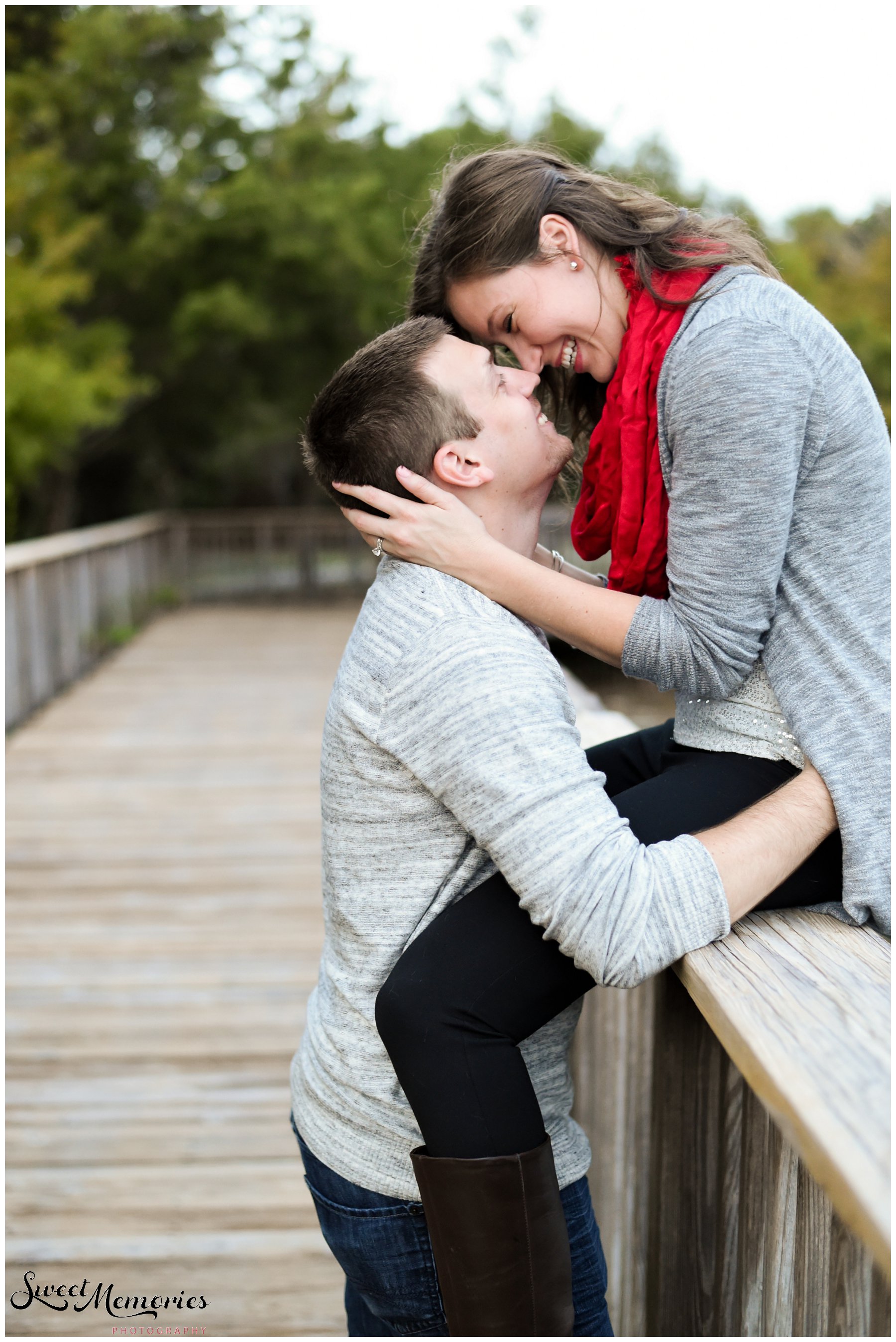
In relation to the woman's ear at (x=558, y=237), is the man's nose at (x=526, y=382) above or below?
below

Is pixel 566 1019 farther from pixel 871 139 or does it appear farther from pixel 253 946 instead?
pixel 871 139

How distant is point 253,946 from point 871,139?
16104mm

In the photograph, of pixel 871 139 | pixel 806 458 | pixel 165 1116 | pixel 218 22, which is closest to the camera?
pixel 806 458

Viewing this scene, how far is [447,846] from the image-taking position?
1.22m

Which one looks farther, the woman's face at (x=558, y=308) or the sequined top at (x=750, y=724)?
the woman's face at (x=558, y=308)

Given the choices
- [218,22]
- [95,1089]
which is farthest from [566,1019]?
[218,22]

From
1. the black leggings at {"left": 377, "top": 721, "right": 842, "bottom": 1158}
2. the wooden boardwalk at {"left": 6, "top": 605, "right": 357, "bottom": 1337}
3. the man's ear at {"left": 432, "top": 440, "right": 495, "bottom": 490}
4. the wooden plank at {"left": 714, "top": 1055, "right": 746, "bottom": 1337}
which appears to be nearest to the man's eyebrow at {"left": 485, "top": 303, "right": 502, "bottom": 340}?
the man's ear at {"left": 432, "top": 440, "right": 495, "bottom": 490}

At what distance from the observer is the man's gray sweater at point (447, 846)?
1066 mm

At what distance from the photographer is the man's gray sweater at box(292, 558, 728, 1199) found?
107 cm

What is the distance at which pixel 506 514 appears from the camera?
1.41m

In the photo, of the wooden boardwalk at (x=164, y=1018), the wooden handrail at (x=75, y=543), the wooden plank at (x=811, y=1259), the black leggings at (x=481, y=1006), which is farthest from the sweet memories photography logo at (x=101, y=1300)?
the wooden handrail at (x=75, y=543)

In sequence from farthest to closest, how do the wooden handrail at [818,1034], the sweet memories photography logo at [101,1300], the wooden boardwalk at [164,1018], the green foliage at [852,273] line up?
the green foliage at [852,273]
the wooden boardwalk at [164,1018]
the sweet memories photography logo at [101,1300]
the wooden handrail at [818,1034]

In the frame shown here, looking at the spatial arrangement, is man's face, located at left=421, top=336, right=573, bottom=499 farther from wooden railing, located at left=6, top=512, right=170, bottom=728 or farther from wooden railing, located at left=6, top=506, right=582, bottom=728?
wooden railing, located at left=6, top=512, right=170, bottom=728

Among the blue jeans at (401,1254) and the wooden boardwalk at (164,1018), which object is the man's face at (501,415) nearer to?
the blue jeans at (401,1254)
